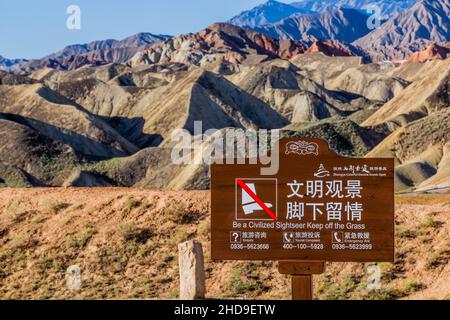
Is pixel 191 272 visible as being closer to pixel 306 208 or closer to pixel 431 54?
pixel 306 208

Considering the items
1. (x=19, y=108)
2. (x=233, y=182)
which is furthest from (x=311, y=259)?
(x=19, y=108)

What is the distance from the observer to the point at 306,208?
9250 millimetres

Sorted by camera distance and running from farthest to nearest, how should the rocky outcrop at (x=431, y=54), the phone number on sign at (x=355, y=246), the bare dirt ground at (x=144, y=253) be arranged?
1. the rocky outcrop at (x=431, y=54)
2. the bare dirt ground at (x=144, y=253)
3. the phone number on sign at (x=355, y=246)

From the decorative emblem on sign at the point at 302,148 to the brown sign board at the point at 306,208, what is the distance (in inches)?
0.5

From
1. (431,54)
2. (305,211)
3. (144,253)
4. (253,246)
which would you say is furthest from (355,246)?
(431,54)

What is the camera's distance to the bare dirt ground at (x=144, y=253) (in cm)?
1426

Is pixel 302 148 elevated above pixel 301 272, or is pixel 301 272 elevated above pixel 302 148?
pixel 302 148

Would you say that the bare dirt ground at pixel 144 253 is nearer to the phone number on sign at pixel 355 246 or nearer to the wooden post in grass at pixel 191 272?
the wooden post in grass at pixel 191 272

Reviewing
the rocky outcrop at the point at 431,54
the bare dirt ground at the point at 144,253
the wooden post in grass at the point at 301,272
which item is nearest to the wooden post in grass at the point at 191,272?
the wooden post in grass at the point at 301,272

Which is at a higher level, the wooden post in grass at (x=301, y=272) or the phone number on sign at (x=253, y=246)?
the phone number on sign at (x=253, y=246)

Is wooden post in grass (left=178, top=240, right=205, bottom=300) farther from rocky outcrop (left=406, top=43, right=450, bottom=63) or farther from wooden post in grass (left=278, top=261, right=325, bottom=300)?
rocky outcrop (left=406, top=43, right=450, bottom=63)

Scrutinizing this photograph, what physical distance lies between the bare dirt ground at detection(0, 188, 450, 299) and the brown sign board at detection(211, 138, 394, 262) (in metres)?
3.53

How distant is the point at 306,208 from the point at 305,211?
4 centimetres
